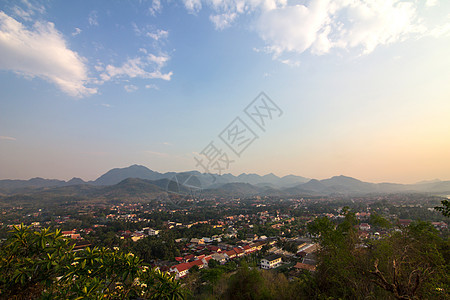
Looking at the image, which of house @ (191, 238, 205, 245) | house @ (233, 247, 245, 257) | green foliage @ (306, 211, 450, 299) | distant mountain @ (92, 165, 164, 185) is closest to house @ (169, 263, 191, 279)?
house @ (233, 247, 245, 257)

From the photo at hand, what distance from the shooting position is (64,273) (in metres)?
2.41

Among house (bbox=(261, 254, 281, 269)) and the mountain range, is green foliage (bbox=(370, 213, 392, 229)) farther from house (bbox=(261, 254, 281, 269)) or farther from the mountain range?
the mountain range

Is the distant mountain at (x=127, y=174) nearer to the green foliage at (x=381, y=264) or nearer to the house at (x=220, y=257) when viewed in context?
the house at (x=220, y=257)

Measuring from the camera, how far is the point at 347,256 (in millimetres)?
4223

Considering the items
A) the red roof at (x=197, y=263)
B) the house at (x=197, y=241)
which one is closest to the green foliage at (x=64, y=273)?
the red roof at (x=197, y=263)

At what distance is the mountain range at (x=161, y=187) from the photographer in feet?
263

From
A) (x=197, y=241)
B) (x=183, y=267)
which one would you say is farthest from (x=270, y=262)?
(x=197, y=241)

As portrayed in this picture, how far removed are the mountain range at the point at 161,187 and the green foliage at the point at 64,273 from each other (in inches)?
2296

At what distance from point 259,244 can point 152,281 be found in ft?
64.8

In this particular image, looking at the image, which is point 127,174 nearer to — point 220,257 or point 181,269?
point 220,257

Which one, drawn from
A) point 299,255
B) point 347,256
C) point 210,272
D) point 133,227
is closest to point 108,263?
point 347,256

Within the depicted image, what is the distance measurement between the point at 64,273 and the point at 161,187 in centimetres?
10286

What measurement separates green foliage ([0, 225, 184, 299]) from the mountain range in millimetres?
58316

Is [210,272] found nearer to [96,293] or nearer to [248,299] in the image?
[248,299]
